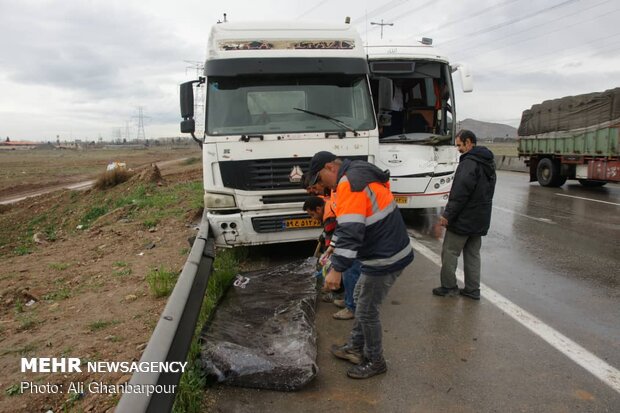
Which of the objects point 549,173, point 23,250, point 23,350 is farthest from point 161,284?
point 549,173

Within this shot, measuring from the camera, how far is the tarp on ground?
40.3ft

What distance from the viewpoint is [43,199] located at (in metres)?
16.5

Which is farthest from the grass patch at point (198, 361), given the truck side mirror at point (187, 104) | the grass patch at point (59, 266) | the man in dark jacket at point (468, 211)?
the grass patch at point (59, 266)

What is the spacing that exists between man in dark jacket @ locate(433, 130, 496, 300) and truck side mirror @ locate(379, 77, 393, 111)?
68.1 inches

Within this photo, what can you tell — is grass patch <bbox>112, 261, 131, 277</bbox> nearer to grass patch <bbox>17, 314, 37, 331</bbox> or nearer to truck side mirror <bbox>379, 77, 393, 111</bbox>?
grass patch <bbox>17, 314, 37, 331</bbox>

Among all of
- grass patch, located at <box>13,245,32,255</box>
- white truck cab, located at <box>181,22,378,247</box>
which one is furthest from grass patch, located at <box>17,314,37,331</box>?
grass patch, located at <box>13,245,32,255</box>

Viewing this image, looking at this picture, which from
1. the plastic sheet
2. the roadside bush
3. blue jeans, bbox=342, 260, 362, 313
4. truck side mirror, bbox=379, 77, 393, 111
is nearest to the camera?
the plastic sheet

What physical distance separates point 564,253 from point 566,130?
9096mm

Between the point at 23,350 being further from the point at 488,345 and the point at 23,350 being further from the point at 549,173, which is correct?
the point at 549,173

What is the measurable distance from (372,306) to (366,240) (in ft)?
1.68

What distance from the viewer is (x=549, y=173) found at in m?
14.7

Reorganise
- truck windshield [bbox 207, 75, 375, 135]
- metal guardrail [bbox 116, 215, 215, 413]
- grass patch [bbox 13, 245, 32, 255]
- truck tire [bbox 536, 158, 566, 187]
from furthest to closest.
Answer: truck tire [bbox 536, 158, 566, 187] < grass patch [bbox 13, 245, 32, 255] < truck windshield [bbox 207, 75, 375, 135] < metal guardrail [bbox 116, 215, 215, 413]

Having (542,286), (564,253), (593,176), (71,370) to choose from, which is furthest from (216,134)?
(593,176)

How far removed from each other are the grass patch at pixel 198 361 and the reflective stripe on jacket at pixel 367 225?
1.20 metres
